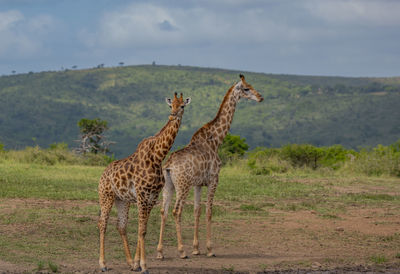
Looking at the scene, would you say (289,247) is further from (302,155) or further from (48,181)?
(302,155)

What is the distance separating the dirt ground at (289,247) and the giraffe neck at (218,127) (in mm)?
1758

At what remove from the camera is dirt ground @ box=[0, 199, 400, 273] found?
30.8 feet

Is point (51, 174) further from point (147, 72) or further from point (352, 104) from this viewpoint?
point (147, 72)

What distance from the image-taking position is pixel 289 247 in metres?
11.0

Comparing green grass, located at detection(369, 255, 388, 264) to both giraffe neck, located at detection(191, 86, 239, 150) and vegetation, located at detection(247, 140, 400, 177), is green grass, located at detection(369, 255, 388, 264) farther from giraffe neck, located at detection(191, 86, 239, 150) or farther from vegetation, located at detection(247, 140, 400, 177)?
vegetation, located at detection(247, 140, 400, 177)

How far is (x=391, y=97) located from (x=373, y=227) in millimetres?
71324

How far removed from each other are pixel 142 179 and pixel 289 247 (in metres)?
3.55

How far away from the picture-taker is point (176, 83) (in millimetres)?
94250

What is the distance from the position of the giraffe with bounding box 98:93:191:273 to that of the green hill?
54351mm

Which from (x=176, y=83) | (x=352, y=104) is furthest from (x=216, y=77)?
(x=352, y=104)

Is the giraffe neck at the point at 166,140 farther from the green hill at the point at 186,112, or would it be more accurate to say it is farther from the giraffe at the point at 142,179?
the green hill at the point at 186,112

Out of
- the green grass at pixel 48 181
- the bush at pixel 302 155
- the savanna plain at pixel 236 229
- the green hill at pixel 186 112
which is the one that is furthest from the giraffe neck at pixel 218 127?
the green hill at pixel 186 112

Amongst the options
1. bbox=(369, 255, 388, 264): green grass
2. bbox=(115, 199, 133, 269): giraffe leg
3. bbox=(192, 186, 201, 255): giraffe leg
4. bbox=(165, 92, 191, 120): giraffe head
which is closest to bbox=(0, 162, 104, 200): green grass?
bbox=(192, 186, 201, 255): giraffe leg

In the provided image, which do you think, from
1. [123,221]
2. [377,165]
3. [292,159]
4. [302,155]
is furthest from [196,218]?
[302,155]
